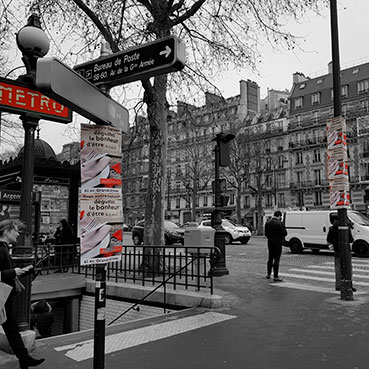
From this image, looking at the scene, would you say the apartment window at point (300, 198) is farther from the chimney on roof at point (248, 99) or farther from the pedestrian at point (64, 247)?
the pedestrian at point (64, 247)

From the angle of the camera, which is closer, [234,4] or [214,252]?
[214,252]

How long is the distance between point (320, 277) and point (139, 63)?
380 inches

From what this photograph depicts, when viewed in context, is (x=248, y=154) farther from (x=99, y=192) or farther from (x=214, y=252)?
(x=99, y=192)

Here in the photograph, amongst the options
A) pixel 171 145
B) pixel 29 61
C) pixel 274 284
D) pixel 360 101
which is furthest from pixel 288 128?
pixel 29 61

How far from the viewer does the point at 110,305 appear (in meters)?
9.06

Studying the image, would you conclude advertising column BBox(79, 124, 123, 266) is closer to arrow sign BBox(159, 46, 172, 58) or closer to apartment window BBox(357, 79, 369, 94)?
arrow sign BBox(159, 46, 172, 58)

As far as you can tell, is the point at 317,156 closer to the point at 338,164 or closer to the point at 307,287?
the point at 307,287

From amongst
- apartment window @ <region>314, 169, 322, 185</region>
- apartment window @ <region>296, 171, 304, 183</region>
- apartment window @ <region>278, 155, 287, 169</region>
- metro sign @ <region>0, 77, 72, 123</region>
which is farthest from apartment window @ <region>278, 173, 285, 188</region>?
metro sign @ <region>0, 77, 72, 123</region>

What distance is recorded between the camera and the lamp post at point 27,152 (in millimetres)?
4602

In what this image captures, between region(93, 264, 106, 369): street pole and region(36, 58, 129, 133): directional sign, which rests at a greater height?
region(36, 58, 129, 133): directional sign

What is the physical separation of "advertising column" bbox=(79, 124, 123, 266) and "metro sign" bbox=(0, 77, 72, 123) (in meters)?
1.62

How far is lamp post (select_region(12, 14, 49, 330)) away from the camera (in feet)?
15.1

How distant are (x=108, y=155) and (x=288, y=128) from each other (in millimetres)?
56664

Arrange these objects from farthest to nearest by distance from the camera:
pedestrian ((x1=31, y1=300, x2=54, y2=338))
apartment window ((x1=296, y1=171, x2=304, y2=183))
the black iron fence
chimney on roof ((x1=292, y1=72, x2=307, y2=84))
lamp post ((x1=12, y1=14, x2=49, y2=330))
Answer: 1. chimney on roof ((x1=292, y1=72, x2=307, y2=84))
2. apartment window ((x1=296, y1=171, x2=304, y2=183))
3. pedestrian ((x1=31, y1=300, x2=54, y2=338))
4. the black iron fence
5. lamp post ((x1=12, y1=14, x2=49, y2=330))
